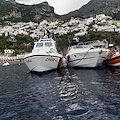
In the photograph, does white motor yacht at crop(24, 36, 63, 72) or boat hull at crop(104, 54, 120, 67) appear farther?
boat hull at crop(104, 54, 120, 67)

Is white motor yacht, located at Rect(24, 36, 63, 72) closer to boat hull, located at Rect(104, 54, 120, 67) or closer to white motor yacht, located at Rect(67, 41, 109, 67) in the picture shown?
white motor yacht, located at Rect(67, 41, 109, 67)

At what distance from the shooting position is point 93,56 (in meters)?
18.9

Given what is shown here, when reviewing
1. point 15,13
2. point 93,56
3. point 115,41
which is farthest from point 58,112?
point 15,13

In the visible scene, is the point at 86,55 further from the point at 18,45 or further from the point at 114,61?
the point at 18,45

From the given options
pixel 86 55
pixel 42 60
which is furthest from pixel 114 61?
pixel 42 60

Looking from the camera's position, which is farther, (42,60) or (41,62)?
(41,62)

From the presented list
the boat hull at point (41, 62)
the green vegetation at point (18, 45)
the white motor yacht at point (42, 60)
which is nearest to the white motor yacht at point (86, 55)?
the white motor yacht at point (42, 60)

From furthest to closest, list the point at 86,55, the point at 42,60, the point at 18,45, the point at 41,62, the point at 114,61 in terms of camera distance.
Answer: the point at 18,45 < the point at 114,61 < the point at 86,55 < the point at 41,62 < the point at 42,60

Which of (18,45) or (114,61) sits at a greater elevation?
(18,45)

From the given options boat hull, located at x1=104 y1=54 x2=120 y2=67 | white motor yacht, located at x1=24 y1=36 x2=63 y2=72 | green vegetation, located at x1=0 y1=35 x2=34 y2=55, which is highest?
green vegetation, located at x1=0 y1=35 x2=34 y2=55

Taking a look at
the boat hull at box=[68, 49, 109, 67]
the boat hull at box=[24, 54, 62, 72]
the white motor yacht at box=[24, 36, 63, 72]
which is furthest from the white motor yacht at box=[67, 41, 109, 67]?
the boat hull at box=[24, 54, 62, 72]

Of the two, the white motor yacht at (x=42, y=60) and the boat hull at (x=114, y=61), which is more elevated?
the white motor yacht at (x=42, y=60)

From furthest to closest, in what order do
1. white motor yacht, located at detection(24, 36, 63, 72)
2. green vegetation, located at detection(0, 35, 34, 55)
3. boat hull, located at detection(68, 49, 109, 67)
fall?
1. green vegetation, located at detection(0, 35, 34, 55)
2. boat hull, located at detection(68, 49, 109, 67)
3. white motor yacht, located at detection(24, 36, 63, 72)

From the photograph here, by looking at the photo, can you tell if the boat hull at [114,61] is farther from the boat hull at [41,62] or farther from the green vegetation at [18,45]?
the green vegetation at [18,45]
